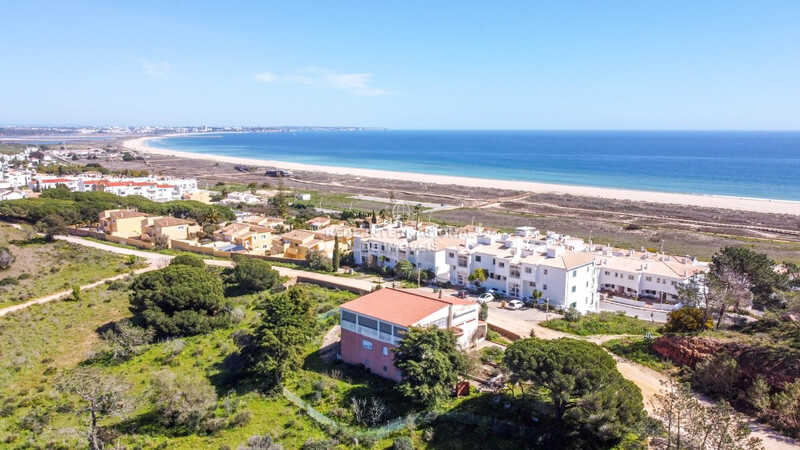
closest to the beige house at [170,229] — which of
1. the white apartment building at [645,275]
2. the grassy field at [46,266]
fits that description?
the grassy field at [46,266]

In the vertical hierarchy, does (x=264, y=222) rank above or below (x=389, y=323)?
below

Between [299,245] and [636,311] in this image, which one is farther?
[299,245]

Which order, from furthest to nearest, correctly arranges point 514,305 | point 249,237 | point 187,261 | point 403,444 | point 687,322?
point 249,237 → point 187,261 → point 514,305 → point 687,322 → point 403,444

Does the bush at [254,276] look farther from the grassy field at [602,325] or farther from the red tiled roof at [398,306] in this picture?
the grassy field at [602,325]

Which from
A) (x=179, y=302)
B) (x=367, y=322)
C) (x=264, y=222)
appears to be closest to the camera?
(x=367, y=322)

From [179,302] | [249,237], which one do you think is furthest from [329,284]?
[249,237]

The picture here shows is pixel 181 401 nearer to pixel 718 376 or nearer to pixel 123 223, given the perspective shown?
pixel 718 376

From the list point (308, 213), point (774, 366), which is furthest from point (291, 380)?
point (308, 213)

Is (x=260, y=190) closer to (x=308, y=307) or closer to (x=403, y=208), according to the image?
(x=403, y=208)
